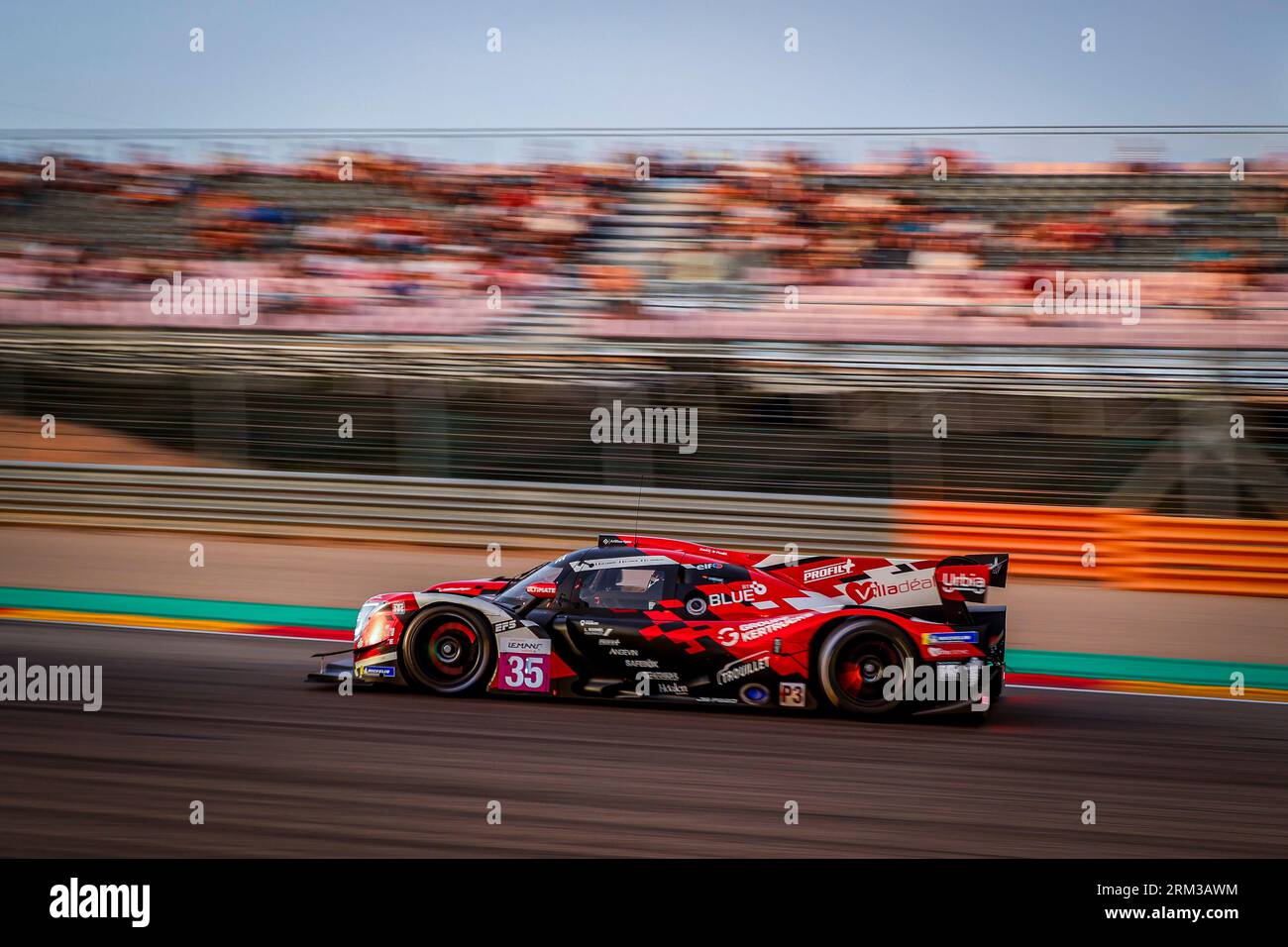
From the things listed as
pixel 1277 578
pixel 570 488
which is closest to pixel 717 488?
pixel 570 488

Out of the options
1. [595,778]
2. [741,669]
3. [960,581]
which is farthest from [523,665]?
[960,581]

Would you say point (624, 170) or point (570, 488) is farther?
point (624, 170)

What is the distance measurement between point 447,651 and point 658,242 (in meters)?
7.23

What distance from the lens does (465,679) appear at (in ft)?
24.7

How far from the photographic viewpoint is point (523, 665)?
293 inches

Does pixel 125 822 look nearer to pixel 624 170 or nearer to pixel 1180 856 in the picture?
pixel 1180 856

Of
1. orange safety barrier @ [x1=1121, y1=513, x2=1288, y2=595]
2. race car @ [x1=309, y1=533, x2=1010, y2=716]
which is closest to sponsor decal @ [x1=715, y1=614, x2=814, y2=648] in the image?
race car @ [x1=309, y1=533, x2=1010, y2=716]

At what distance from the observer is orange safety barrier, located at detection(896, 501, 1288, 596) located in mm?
10531

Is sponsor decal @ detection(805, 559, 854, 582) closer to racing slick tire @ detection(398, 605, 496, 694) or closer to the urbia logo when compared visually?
the urbia logo

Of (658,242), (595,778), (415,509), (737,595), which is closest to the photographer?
(595,778)

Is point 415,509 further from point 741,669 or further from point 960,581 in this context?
point 960,581

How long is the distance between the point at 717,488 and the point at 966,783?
19.8 feet

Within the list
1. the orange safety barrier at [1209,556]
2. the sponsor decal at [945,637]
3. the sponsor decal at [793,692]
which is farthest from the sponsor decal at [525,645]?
the orange safety barrier at [1209,556]

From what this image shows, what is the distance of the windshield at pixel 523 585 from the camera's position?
7.53m
